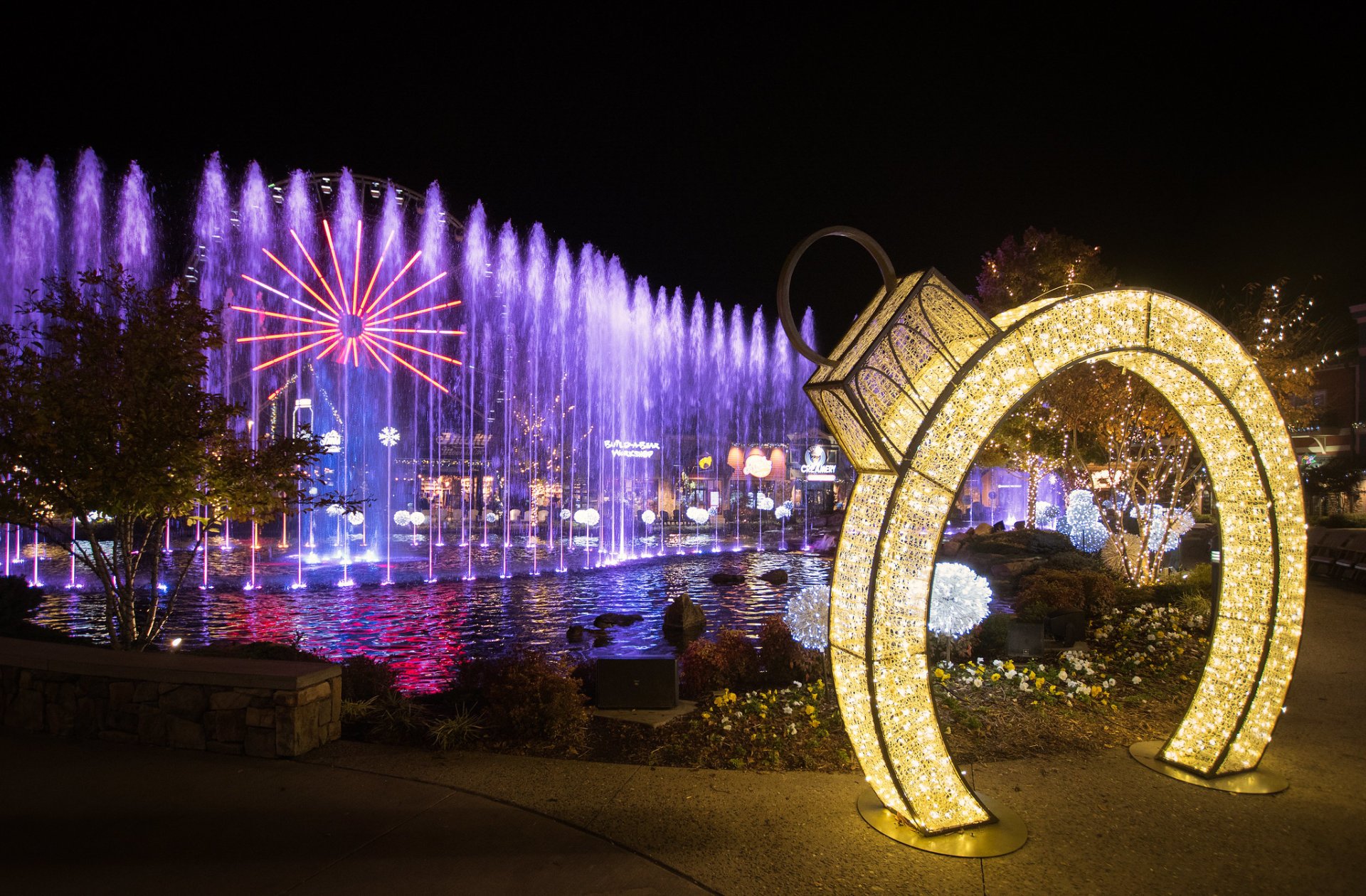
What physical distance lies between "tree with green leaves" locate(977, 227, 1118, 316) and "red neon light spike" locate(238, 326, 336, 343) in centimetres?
1860

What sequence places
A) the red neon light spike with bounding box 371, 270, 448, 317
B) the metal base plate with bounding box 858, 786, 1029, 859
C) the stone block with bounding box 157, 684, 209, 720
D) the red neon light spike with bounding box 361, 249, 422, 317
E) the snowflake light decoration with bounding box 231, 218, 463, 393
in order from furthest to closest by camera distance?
1. the red neon light spike with bounding box 371, 270, 448, 317
2. the red neon light spike with bounding box 361, 249, 422, 317
3. the snowflake light decoration with bounding box 231, 218, 463, 393
4. the stone block with bounding box 157, 684, 209, 720
5. the metal base plate with bounding box 858, 786, 1029, 859

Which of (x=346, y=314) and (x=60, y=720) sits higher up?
(x=346, y=314)

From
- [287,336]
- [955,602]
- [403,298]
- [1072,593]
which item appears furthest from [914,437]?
[403,298]

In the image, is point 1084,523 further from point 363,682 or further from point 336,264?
point 336,264

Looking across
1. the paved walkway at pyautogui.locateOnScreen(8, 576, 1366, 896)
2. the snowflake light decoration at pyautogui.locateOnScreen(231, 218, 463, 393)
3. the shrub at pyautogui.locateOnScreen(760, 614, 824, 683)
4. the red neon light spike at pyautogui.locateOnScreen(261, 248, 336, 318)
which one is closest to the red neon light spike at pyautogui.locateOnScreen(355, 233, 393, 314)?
the snowflake light decoration at pyautogui.locateOnScreen(231, 218, 463, 393)

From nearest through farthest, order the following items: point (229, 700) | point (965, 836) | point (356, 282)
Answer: point (965, 836), point (229, 700), point (356, 282)

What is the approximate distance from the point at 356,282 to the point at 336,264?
0.73m

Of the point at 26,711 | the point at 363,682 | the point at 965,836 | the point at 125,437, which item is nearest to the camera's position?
the point at 965,836

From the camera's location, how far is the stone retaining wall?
5.96 meters

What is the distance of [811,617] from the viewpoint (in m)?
8.18

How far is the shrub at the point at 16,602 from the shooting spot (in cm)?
991

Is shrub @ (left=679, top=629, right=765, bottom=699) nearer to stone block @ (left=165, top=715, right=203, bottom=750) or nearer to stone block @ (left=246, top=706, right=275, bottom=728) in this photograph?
stone block @ (left=246, top=706, right=275, bottom=728)

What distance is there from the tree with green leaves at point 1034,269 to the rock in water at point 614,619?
40.6ft

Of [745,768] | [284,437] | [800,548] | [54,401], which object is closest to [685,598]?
[284,437]
